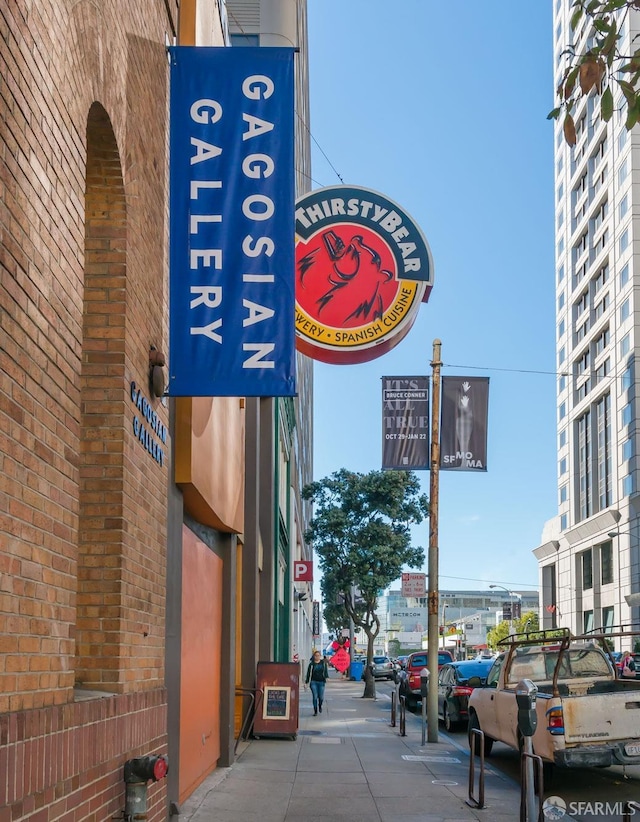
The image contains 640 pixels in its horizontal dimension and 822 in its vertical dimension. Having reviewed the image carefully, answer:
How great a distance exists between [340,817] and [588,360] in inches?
2640

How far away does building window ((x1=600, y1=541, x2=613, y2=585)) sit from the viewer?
230ft

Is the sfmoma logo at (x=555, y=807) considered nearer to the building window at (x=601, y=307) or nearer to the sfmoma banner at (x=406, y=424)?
the sfmoma banner at (x=406, y=424)

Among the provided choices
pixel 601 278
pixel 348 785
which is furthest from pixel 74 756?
pixel 601 278

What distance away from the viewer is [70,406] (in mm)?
5613

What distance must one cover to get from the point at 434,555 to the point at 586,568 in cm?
5986

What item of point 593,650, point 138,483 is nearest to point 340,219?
point 138,483

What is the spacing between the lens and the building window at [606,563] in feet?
230

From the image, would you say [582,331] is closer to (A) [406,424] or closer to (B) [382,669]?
(B) [382,669]

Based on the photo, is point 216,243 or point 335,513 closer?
point 216,243

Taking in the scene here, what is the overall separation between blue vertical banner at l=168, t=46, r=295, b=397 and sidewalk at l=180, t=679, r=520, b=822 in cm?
505

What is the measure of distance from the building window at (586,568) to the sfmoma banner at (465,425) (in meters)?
58.9

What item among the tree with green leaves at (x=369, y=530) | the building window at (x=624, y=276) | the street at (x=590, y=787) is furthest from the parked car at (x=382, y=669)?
the street at (x=590, y=787)

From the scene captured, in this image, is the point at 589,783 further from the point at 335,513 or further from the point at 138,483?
the point at 335,513

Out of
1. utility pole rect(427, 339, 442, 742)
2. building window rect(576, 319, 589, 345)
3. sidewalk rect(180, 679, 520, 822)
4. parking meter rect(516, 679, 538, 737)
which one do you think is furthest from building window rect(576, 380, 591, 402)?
parking meter rect(516, 679, 538, 737)
